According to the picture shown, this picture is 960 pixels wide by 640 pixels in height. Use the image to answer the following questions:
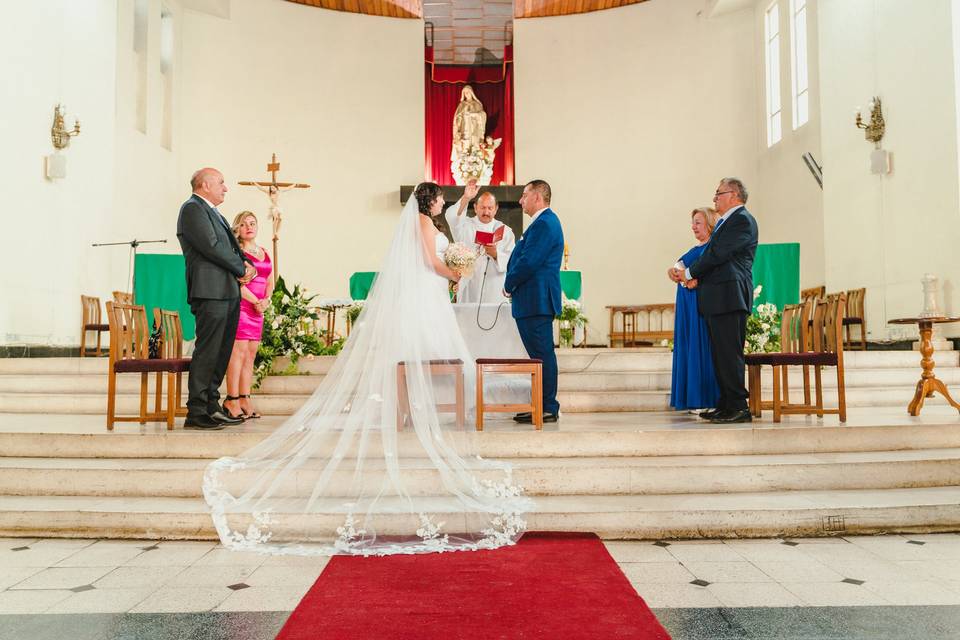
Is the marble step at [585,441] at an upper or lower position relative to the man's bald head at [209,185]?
lower

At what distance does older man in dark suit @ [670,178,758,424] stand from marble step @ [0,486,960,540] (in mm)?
1389

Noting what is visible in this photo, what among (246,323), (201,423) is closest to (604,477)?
(201,423)

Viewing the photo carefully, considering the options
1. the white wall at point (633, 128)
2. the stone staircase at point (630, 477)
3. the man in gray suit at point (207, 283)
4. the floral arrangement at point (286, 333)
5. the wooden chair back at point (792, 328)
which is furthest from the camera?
the white wall at point (633, 128)

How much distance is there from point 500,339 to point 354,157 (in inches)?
282

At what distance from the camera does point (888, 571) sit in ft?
10.9

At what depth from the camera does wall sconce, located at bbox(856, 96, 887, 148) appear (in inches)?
355

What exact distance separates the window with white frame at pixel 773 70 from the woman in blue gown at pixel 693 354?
6.90 metres

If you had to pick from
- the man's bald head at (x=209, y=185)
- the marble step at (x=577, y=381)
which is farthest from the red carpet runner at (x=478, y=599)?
the marble step at (x=577, y=381)

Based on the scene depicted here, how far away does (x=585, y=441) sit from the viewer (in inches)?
187

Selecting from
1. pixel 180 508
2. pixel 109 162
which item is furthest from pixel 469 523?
pixel 109 162

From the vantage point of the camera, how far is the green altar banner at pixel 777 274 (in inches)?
392

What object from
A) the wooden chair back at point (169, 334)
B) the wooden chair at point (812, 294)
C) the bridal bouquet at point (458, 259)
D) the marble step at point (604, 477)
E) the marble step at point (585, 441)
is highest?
the bridal bouquet at point (458, 259)

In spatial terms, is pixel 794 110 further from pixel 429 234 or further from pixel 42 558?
pixel 42 558

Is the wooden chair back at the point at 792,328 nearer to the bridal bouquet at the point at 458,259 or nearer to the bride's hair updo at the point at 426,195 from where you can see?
the bridal bouquet at the point at 458,259
